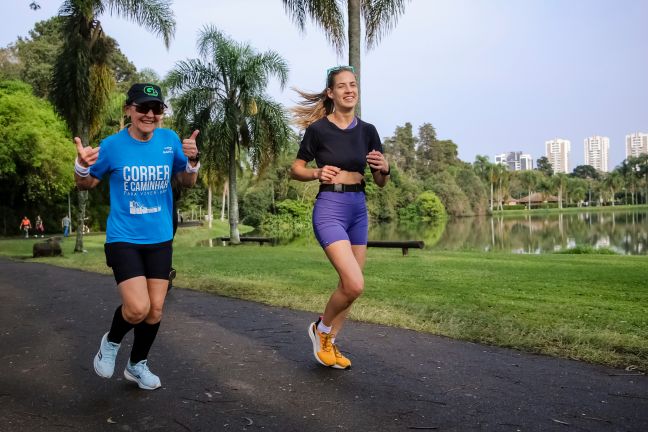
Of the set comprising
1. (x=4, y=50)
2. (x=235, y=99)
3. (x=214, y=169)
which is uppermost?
(x=4, y=50)

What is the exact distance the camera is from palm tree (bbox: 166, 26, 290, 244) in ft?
80.1

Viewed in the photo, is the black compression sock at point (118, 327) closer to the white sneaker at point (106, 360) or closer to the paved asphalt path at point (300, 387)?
the white sneaker at point (106, 360)

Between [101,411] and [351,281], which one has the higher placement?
[351,281]

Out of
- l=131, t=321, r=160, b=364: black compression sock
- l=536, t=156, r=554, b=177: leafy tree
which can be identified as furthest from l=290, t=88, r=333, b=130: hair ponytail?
l=536, t=156, r=554, b=177: leafy tree

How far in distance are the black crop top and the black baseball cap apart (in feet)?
3.66

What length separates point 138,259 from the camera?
3715 millimetres

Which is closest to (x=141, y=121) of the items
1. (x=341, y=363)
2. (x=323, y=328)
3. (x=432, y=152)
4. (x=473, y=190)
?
(x=323, y=328)

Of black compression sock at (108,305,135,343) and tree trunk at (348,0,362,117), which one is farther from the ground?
tree trunk at (348,0,362,117)

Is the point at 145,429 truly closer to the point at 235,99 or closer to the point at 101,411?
the point at 101,411

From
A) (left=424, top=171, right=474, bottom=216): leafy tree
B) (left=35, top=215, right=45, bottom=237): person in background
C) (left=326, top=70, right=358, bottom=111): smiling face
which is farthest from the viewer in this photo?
(left=424, top=171, right=474, bottom=216): leafy tree

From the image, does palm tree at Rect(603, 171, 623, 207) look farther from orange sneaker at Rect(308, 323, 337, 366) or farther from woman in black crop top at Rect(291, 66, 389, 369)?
orange sneaker at Rect(308, 323, 337, 366)

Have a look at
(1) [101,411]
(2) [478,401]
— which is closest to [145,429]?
(1) [101,411]

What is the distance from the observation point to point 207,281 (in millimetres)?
9938

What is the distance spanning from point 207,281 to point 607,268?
9226 mm
